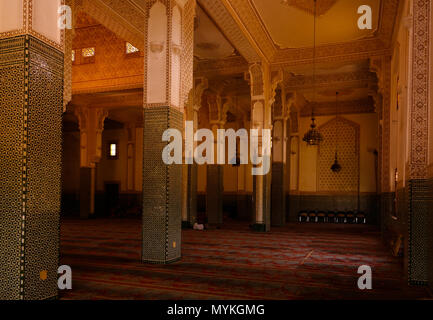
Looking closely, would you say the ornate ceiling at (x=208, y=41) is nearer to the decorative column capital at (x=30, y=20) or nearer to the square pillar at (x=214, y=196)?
the square pillar at (x=214, y=196)

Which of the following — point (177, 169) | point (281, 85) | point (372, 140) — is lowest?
point (177, 169)

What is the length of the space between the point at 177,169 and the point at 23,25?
257 centimetres

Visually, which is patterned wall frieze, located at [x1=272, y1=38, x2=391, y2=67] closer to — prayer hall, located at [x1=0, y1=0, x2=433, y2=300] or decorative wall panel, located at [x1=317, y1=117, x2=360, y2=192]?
prayer hall, located at [x1=0, y1=0, x2=433, y2=300]

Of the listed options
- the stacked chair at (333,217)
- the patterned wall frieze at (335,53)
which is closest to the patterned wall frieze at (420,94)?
the patterned wall frieze at (335,53)

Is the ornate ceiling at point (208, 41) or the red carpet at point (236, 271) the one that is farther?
the ornate ceiling at point (208, 41)

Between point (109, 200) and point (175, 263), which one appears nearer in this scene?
point (175, 263)

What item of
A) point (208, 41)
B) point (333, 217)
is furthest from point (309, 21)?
point (333, 217)

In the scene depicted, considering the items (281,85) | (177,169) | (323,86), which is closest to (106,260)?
(177,169)

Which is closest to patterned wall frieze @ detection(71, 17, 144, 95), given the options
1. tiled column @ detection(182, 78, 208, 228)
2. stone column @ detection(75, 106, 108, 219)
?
tiled column @ detection(182, 78, 208, 228)

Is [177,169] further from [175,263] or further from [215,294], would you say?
[215,294]

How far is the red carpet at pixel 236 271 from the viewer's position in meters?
3.32

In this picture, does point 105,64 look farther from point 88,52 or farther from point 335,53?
point 335,53

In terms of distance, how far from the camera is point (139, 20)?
674 cm

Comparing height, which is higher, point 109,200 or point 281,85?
point 281,85
